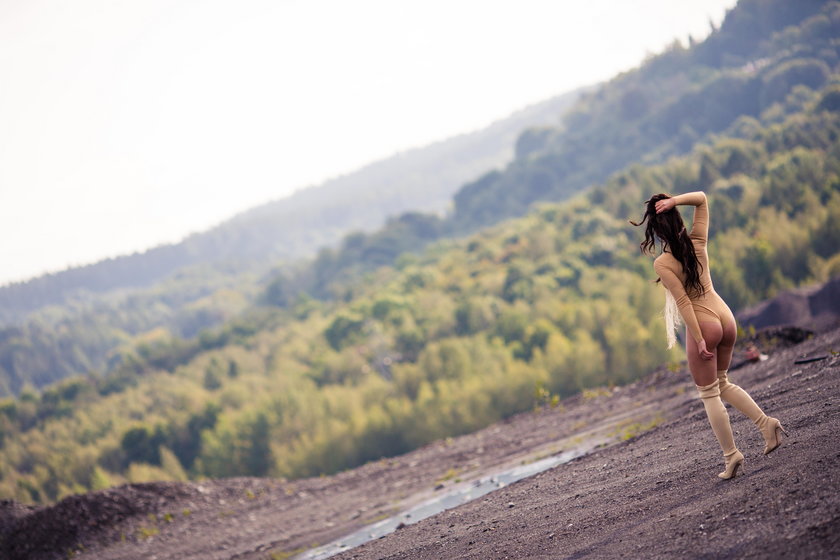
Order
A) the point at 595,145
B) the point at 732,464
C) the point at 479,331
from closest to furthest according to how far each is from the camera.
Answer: the point at 732,464
the point at 479,331
the point at 595,145

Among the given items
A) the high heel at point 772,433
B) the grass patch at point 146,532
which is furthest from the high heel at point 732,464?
the grass patch at point 146,532

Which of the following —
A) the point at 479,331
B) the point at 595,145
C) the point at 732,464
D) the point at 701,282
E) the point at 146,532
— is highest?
the point at 595,145

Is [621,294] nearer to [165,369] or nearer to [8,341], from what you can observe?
[165,369]

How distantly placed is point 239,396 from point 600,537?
55.2 m

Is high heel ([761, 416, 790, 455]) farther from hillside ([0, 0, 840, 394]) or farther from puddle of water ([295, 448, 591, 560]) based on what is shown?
hillside ([0, 0, 840, 394])

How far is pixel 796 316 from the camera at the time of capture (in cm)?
2828

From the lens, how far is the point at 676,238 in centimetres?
558

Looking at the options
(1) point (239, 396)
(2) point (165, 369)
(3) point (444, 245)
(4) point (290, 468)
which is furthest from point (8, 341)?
(4) point (290, 468)

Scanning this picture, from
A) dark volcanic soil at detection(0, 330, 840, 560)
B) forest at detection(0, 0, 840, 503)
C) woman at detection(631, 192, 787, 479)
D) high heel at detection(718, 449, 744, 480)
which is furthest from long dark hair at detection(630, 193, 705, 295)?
forest at detection(0, 0, 840, 503)

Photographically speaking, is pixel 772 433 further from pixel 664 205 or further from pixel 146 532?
pixel 146 532

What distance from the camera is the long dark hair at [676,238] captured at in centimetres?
559

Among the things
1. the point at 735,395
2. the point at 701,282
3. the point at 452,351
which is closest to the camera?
the point at 701,282

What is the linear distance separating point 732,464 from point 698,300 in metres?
1.36

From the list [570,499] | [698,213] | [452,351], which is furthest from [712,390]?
[452,351]
